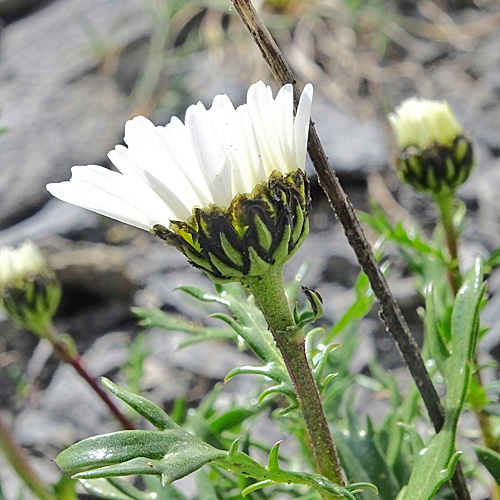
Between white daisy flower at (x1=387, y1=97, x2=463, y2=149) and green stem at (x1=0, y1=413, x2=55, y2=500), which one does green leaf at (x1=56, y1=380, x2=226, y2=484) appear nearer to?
green stem at (x1=0, y1=413, x2=55, y2=500)

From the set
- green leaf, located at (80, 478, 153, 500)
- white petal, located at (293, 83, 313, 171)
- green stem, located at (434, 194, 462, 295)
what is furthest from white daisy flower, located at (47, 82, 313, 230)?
green stem, located at (434, 194, 462, 295)

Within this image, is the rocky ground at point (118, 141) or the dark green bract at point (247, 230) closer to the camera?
the dark green bract at point (247, 230)


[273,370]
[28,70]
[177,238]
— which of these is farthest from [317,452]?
[28,70]

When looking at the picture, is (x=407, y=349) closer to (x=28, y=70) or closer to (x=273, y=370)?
(x=273, y=370)

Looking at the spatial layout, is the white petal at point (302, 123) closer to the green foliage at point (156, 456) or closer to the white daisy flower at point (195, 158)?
the white daisy flower at point (195, 158)

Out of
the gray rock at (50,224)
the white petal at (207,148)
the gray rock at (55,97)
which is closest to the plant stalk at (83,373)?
the white petal at (207,148)

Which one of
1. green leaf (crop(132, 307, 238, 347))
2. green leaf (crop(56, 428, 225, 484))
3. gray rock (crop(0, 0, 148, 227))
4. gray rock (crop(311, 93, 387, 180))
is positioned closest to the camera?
green leaf (crop(56, 428, 225, 484))
